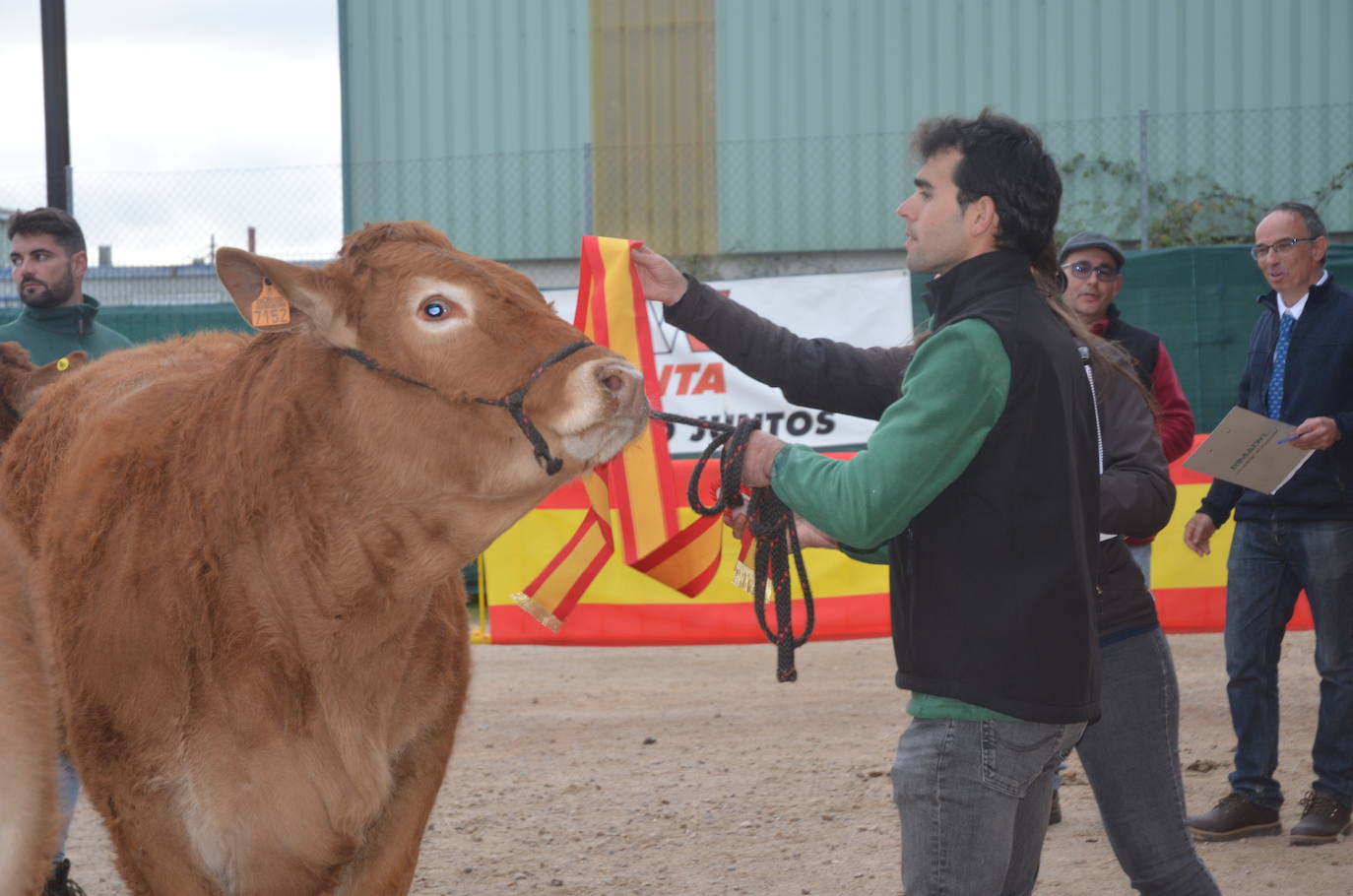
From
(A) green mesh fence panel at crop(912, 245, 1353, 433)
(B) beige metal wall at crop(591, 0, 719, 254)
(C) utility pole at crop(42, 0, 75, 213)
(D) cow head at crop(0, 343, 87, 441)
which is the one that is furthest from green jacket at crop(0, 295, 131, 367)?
(B) beige metal wall at crop(591, 0, 719, 254)

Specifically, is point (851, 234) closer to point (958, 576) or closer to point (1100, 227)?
point (1100, 227)

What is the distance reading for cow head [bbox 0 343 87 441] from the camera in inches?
176

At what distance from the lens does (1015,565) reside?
2.51 m

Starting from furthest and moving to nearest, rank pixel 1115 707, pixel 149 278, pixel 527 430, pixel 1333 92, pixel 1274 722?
pixel 1333 92 → pixel 149 278 → pixel 1274 722 → pixel 1115 707 → pixel 527 430

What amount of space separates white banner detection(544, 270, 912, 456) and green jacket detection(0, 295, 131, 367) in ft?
12.5

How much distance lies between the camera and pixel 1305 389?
521cm

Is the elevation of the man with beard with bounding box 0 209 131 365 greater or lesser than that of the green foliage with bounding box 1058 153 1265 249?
lesser

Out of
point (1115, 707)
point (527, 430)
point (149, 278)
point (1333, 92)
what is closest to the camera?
point (527, 430)

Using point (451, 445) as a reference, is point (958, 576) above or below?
below

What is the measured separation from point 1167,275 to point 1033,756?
6977 mm

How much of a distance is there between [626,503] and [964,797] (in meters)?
1.38

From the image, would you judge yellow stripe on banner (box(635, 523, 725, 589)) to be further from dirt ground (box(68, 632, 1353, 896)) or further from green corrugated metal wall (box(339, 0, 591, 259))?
green corrugated metal wall (box(339, 0, 591, 259))

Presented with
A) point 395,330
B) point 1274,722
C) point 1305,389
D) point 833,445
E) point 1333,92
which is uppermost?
point 1333,92

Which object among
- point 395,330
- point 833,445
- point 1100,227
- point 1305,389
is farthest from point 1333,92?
point 395,330
